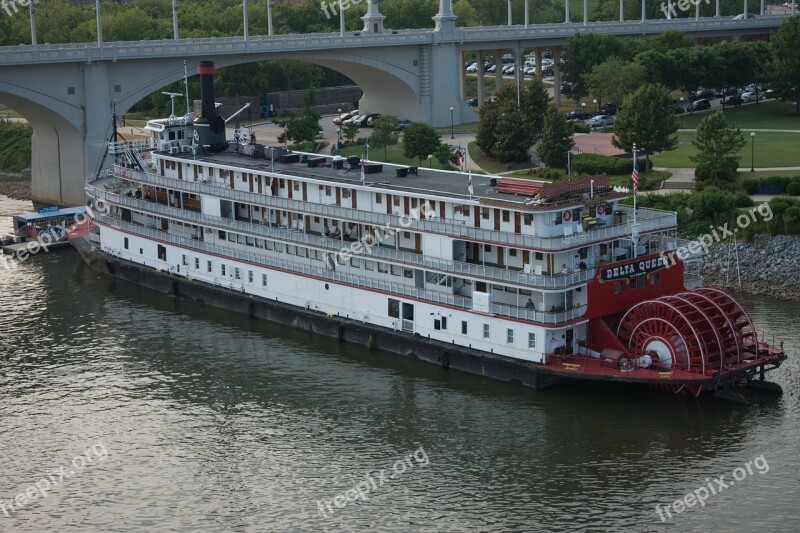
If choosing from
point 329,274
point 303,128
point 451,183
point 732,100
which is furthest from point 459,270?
point 732,100

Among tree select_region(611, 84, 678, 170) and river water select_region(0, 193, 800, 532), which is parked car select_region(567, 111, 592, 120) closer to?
tree select_region(611, 84, 678, 170)

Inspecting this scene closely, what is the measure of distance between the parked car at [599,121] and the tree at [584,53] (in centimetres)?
847

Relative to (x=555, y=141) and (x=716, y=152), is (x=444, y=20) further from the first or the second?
(x=716, y=152)

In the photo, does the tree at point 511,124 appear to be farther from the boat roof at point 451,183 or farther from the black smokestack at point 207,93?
the boat roof at point 451,183

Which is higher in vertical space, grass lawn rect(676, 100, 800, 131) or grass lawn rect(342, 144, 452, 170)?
grass lawn rect(676, 100, 800, 131)

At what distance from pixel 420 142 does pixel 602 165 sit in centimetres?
1459

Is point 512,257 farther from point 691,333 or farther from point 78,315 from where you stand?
point 78,315

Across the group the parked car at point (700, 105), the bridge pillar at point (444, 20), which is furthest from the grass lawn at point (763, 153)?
the bridge pillar at point (444, 20)

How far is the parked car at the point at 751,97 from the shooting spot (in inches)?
4716

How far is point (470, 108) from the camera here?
12075 cm

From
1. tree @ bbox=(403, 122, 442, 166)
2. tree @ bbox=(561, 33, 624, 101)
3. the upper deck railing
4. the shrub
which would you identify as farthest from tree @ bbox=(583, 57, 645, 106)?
the shrub

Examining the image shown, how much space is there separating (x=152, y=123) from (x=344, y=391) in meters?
27.7

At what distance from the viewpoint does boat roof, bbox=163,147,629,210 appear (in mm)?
52656

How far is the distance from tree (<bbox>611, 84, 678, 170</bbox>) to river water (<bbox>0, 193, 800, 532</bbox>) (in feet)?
96.5
